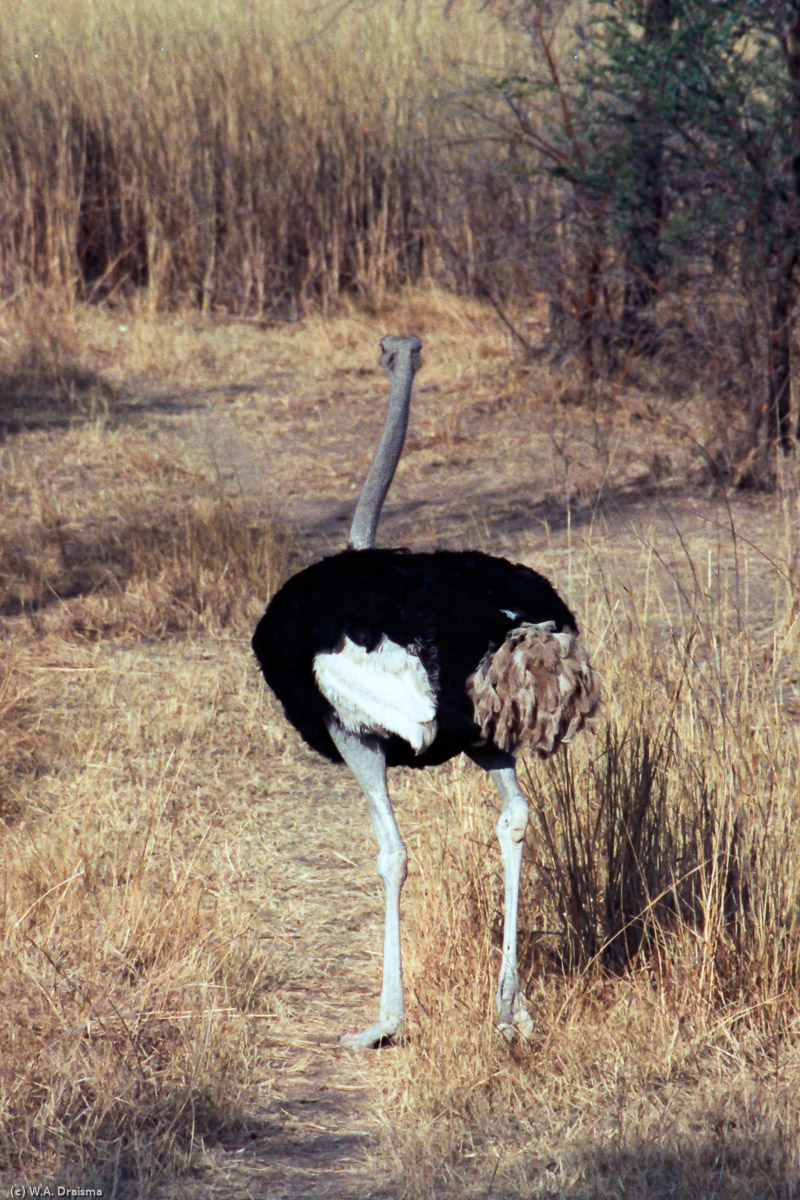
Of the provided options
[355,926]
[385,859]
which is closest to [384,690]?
[385,859]

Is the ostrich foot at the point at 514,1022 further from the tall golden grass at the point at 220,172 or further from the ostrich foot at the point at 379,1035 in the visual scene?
→ the tall golden grass at the point at 220,172

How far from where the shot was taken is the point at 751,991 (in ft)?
9.08

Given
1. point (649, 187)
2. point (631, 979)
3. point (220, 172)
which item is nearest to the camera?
point (631, 979)

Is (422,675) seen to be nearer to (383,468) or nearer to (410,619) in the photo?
(410,619)

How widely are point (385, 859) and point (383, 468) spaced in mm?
775

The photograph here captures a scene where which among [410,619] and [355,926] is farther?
[355,926]

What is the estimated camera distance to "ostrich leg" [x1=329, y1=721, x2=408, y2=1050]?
270cm

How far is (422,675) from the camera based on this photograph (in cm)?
254

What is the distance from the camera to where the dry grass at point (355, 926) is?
95.7 inches

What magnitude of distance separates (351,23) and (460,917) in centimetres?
1034

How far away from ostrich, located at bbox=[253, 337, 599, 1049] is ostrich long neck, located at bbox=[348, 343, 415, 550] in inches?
3.4

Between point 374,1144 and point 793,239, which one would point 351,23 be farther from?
point 374,1144

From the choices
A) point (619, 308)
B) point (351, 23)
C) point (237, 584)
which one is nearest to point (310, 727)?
point (237, 584)

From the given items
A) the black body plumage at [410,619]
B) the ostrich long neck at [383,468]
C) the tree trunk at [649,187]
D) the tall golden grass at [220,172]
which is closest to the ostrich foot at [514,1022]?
the black body plumage at [410,619]
